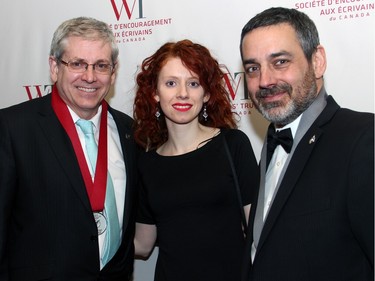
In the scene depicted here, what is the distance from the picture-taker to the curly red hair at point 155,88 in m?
2.50

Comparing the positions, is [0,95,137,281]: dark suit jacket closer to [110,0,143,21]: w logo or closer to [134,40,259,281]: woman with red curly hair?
[134,40,259,281]: woman with red curly hair

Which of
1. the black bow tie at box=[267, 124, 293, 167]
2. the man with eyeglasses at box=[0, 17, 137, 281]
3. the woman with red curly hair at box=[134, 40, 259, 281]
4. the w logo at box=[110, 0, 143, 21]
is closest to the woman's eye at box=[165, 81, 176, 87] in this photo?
the woman with red curly hair at box=[134, 40, 259, 281]

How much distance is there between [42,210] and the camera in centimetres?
217

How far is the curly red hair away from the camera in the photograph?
8.21 feet

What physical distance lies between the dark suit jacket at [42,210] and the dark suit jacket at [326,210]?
82 cm

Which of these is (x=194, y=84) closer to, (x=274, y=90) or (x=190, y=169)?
(x=190, y=169)

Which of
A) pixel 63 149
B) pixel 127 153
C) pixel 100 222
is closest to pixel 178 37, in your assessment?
pixel 127 153

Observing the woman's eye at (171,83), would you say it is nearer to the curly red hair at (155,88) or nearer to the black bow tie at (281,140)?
the curly red hair at (155,88)

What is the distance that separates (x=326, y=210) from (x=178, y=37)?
1.80 meters

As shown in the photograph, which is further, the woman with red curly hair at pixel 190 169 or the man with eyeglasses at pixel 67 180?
the woman with red curly hair at pixel 190 169

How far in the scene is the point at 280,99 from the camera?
185 centimetres

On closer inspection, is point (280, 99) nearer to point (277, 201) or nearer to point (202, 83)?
point (277, 201)

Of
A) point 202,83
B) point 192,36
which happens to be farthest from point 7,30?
point 202,83

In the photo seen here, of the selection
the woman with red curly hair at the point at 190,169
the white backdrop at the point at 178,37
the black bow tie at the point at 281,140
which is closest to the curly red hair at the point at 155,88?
the woman with red curly hair at the point at 190,169
